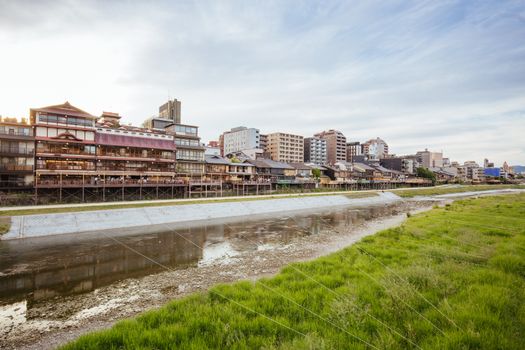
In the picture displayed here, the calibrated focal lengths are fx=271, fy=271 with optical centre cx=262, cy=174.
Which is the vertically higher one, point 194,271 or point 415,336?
point 415,336

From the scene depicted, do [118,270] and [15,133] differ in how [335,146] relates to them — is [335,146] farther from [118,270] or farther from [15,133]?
[118,270]

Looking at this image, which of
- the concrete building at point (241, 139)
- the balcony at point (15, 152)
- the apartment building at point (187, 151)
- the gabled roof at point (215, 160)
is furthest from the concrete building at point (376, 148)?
the balcony at point (15, 152)

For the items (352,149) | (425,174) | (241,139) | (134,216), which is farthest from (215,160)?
(352,149)

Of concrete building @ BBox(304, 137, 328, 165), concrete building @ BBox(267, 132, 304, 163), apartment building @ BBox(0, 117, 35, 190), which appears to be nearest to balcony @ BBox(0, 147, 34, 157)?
apartment building @ BBox(0, 117, 35, 190)

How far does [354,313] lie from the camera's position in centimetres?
843

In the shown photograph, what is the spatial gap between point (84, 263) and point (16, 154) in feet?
121

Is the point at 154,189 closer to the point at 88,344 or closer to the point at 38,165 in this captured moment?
the point at 38,165

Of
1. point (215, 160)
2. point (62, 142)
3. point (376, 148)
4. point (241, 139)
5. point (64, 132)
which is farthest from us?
point (376, 148)

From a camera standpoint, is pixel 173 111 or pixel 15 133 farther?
pixel 173 111

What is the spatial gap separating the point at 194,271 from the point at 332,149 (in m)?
146

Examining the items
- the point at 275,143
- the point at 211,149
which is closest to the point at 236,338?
the point at 211,149

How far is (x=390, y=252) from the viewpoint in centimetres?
1722

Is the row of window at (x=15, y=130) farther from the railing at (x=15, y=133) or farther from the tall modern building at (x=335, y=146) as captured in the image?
the tall modern building at (x=335, y=146)

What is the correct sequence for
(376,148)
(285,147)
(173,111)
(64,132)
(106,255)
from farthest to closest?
(376,148), (285,147), (173,111), (64,132), (106,255)
